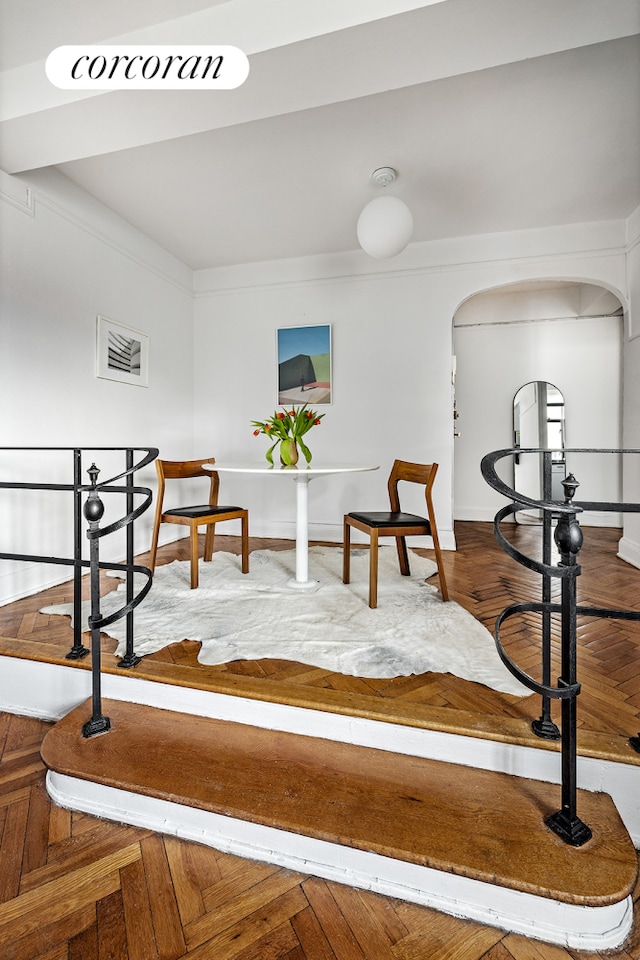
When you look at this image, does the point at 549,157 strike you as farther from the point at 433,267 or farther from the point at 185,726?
the point at 185,726

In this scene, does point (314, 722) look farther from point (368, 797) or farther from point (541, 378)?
point (541, 378)

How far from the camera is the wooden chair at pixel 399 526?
223 centimetres

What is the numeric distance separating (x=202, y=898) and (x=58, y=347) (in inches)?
114

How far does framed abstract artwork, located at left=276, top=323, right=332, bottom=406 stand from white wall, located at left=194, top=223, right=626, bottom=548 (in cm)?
9

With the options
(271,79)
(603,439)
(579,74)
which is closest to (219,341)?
(271,79)

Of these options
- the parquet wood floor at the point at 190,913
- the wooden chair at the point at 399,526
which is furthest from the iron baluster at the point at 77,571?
the wooden chair at the point at 399,526

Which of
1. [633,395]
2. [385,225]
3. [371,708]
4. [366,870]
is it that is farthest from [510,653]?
[633,395]

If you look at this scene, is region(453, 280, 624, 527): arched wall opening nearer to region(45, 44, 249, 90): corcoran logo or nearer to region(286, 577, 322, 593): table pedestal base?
region(286, 577, 322, 593): table pedestal base

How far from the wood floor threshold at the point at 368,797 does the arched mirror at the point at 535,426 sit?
14.1 ft

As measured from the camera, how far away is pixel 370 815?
1.08 metres

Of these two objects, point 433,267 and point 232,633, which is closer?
point 232,633

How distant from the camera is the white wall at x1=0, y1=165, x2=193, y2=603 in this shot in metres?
2.51

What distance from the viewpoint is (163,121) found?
2.07 meters

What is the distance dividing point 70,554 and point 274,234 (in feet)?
9.62
